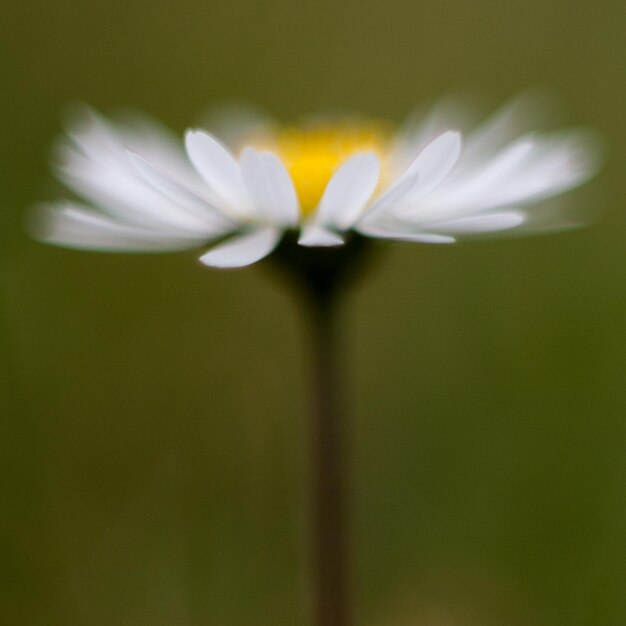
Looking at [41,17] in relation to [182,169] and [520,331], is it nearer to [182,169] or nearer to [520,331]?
[182,169]

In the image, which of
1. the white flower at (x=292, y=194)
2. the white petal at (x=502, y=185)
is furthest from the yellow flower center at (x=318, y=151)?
the white petal at (x=502, y=185)

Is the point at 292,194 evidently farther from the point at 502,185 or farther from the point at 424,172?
the point at 502,185

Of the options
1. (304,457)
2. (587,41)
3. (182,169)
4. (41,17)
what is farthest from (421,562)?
(41,17)

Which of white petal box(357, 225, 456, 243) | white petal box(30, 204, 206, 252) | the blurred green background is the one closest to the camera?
white petal box(357, 225, 456, 243)

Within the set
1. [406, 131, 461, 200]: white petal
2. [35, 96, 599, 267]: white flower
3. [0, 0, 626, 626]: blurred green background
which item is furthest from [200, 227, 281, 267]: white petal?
[0, 0, 626, 626]: blurred green background

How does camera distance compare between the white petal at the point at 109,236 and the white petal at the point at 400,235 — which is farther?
the white petal at the point at 109,236

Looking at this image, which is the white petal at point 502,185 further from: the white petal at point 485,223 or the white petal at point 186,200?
the white petal at point 186,200

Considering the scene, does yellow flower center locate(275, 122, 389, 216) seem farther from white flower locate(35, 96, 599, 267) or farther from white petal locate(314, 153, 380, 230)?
white petal locate(314, 153, 380, 230)
